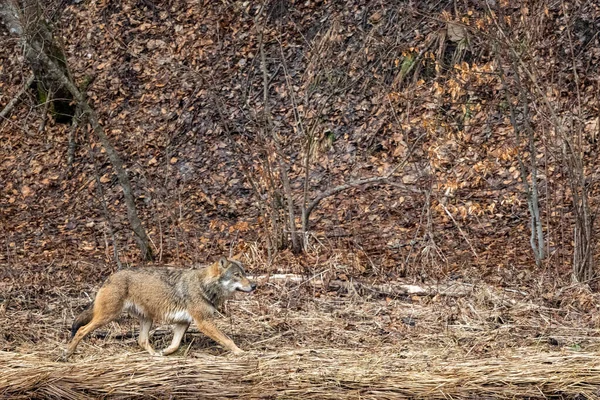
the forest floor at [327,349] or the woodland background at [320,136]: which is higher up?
the woodland background at [320,136]

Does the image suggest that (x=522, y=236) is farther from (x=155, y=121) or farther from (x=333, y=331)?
(x=155, y=121)

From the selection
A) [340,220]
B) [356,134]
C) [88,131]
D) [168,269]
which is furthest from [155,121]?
[168,269]

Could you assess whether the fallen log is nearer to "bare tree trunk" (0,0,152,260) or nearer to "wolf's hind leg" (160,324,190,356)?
"wolf's hind leg" (160,324,190,356)

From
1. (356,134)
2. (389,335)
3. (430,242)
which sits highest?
(356,134)

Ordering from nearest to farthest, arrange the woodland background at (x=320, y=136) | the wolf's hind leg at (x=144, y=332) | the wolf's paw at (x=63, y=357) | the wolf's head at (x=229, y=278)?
the wolf's paw at (x=63, y=357)
the wolf's hind leg at (x=144, y=332)
the wolf's head at (x=229, y=278)
the woodland background at (x=320, y=136)

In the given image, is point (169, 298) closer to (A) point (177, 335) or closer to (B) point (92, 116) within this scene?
(A) point (177, 335)

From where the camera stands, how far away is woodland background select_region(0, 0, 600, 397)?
1076 cm

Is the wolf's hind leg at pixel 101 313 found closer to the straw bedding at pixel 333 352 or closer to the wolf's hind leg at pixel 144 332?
the straw bedding at pixel 333 352

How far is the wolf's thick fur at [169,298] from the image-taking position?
849cm

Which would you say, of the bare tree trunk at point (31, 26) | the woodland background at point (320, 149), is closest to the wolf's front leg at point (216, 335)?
the woodland background at point (320, 149)

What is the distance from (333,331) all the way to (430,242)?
286 cm

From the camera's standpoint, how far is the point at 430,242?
1132 cm

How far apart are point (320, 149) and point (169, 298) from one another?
918cm

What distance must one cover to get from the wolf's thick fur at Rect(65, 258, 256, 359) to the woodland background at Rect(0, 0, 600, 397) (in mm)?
989
